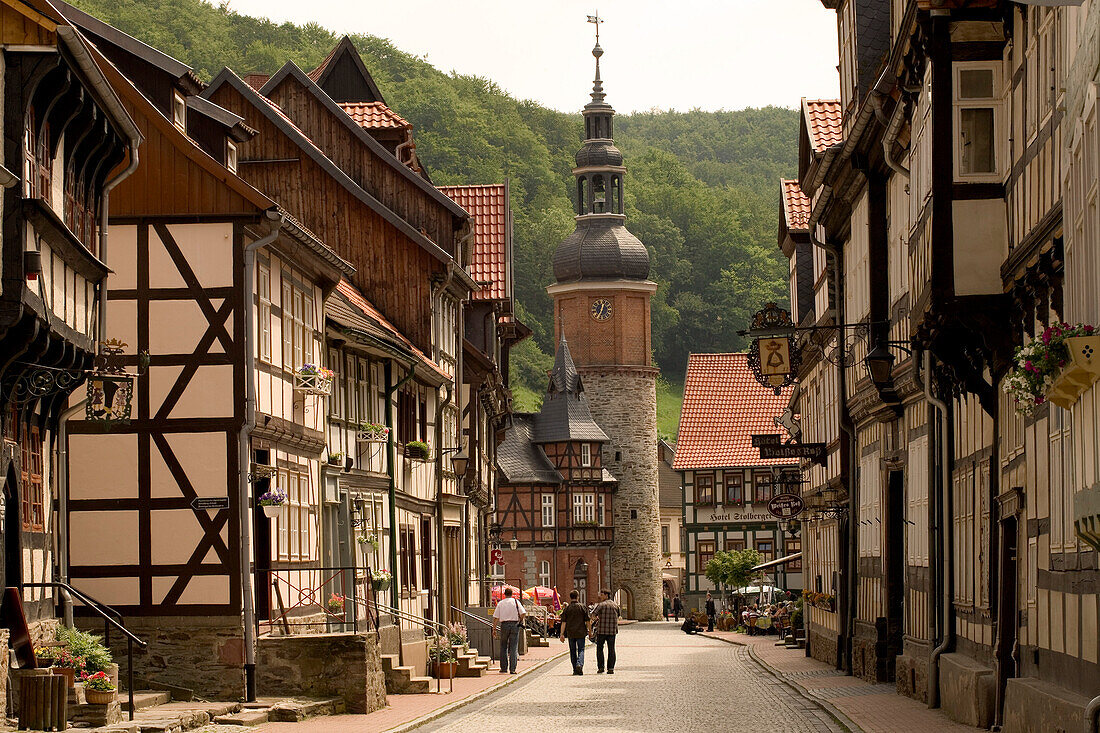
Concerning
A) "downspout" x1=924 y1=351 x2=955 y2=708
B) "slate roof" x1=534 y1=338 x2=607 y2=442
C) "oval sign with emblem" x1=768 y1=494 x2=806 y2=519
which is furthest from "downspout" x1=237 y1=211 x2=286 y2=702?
"slate roof" x1=534 y1=338 x2=607 y2=442

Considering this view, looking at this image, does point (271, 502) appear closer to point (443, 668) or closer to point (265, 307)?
point (265, 307)

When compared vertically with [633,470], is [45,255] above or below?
above

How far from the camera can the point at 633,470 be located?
86.8 metres

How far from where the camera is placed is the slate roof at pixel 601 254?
90062 mm

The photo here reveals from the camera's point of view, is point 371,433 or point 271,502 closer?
point 271,502

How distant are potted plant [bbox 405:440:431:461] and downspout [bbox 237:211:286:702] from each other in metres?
8.68

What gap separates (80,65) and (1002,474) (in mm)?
9505

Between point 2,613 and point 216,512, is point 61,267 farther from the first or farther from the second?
point 216,512

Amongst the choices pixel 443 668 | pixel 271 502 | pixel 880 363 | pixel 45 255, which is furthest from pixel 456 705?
pixel 45 255

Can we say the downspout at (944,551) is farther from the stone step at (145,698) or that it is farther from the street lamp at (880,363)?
the stone step at (145,698)

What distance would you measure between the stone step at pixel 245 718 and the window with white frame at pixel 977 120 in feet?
30.4

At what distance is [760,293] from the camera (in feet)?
427

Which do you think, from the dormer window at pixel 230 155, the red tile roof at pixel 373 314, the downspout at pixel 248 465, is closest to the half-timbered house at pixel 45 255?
the downspout at pixel 248 465

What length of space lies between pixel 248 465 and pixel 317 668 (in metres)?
2.58
